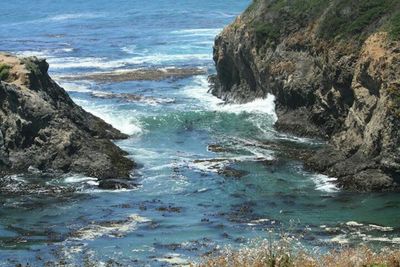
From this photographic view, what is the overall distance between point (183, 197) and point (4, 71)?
43.8 ft

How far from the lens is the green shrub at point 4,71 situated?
1535 inches

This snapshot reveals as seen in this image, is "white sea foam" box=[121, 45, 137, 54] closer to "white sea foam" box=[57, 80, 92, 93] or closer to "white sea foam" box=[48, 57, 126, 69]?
"white sea foam" box=[48, 57, 126, 69]

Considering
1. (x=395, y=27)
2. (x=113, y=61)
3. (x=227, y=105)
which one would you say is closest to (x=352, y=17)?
(x=395, y=27)

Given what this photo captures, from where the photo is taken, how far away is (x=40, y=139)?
37312 mm

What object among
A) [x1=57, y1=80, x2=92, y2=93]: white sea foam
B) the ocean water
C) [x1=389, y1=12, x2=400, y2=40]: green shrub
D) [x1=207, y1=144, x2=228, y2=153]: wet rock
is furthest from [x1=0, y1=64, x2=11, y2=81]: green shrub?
[x1=57, y1=80, x2=92, y2=93]: white sea foam

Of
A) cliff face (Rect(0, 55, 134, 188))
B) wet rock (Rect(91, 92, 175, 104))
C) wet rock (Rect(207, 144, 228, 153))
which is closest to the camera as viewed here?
cliff face (Rect(0, 55, 134, 188))

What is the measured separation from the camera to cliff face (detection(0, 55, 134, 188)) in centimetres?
3639

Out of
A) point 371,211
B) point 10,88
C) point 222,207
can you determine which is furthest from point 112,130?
point 371,211

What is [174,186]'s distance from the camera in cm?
3466

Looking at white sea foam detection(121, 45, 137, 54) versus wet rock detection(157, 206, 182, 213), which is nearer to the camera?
wet rock detection(157, 206, 182, 213)

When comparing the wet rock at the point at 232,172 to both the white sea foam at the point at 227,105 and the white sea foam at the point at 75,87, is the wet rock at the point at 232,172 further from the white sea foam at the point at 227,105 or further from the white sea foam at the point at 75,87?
the white sea foam at the point at 75,87

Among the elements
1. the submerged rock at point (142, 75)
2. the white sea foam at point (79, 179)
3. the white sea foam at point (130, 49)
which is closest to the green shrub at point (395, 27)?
the white sea foam at point (79, 179)

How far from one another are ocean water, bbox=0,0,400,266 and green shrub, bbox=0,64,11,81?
6.61 m

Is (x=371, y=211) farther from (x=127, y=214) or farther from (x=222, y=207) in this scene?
(x=127, y=214)
